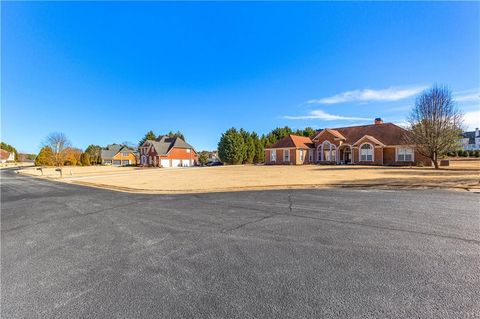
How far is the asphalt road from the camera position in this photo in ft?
8.80

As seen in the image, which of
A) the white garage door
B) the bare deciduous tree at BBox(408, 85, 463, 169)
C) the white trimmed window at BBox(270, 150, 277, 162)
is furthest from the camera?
the white garage door

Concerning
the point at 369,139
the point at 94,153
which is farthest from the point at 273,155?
the point at 94,153

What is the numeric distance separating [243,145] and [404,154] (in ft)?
93.8

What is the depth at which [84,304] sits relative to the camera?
2855 mm

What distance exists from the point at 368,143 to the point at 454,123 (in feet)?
37.4

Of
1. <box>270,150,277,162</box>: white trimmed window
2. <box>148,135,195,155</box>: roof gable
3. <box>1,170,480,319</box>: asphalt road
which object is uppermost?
<box>148,135,195,155</box>: roof gable

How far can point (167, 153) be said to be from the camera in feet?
179

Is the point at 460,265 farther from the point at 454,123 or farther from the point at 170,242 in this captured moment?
the point at 454,123

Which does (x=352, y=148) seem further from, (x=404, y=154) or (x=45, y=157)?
(x=45, y=157)

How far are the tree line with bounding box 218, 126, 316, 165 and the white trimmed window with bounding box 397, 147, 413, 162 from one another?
18493 millimetres

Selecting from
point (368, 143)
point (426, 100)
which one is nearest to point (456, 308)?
point (426, 100)

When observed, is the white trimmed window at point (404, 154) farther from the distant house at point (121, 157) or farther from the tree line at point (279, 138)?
the distant house at point (121, 157)

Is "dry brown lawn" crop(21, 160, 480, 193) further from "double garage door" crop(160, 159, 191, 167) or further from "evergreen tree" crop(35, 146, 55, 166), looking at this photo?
"evergreen tree" crop(35, 146, 55, 166)

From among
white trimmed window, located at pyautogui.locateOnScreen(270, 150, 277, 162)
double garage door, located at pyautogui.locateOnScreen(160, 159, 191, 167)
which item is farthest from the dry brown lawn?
double garage door, located at pyautogui.locateOnScreen(160, 159, 191, 167)
